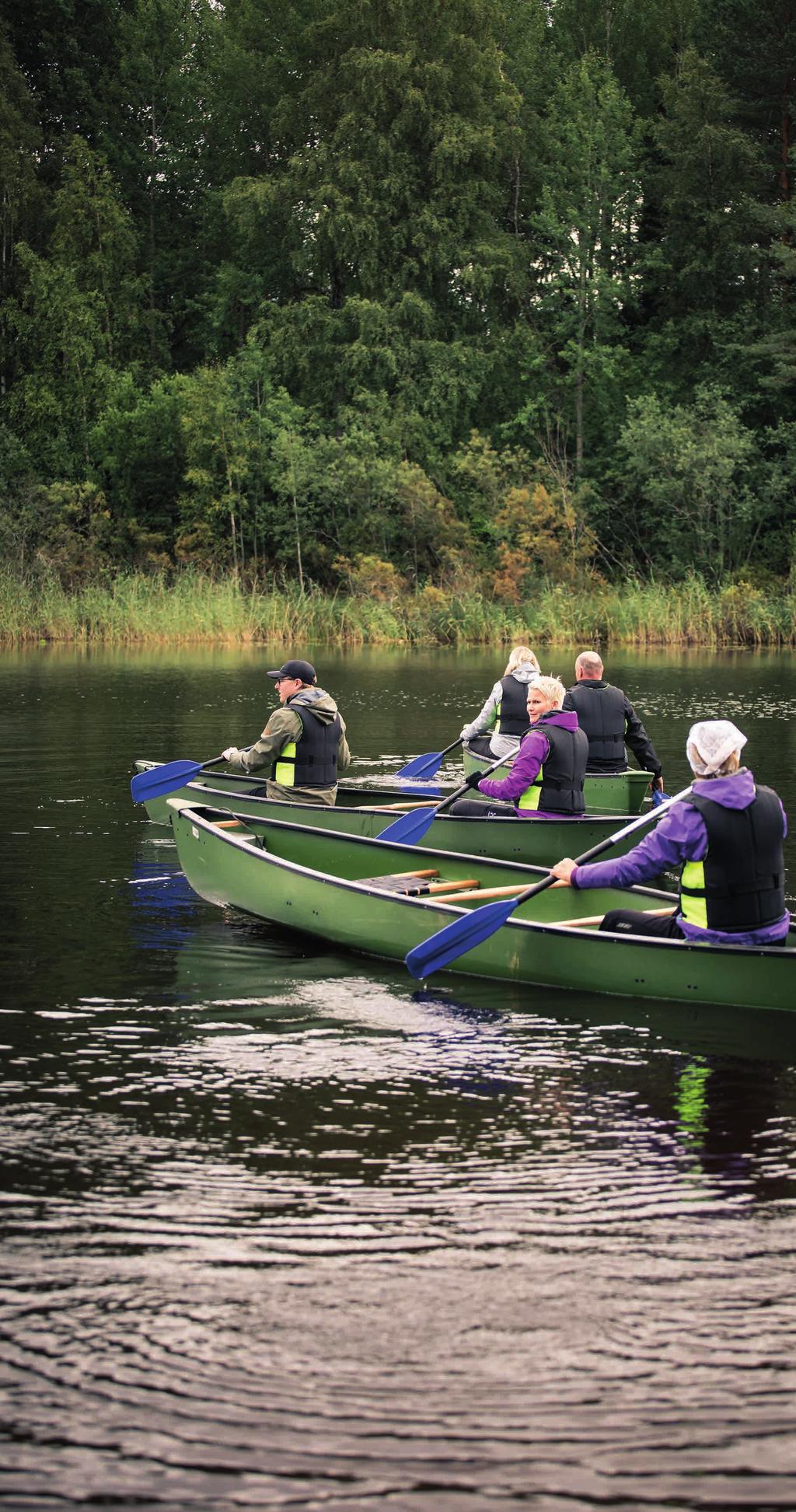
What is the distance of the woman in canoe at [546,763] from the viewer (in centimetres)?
984

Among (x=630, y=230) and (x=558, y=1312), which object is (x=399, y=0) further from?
(x=558, y=1312)

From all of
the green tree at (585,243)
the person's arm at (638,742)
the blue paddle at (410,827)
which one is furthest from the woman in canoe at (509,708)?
the green tree at (585,243)

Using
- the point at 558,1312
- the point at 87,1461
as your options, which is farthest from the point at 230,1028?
the point at 87,1461

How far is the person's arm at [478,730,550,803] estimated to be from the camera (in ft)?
33.0

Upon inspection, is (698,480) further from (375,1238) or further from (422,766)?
(375,1238)

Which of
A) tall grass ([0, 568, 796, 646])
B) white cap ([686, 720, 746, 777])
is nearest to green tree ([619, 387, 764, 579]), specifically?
tall grass ([0, 568, 796, 646])

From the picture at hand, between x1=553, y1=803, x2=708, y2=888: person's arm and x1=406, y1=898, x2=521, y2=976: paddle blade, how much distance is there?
2.07 ft

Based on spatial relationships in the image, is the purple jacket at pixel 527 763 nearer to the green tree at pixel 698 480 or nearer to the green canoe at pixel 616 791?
the green canoe at pixel 616 791

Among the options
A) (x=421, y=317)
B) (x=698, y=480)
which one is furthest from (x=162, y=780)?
(x=421, y=317)

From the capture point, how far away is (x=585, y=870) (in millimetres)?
7234

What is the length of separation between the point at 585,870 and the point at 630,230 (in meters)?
41.8

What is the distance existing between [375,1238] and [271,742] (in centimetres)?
583

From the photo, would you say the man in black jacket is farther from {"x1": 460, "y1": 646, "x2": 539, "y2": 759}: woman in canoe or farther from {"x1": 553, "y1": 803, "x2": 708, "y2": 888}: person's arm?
{"x1": 553, "y1": 803, "x2": 708, "y2": 888}: person's arm

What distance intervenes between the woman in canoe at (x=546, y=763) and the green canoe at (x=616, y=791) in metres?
1.27
